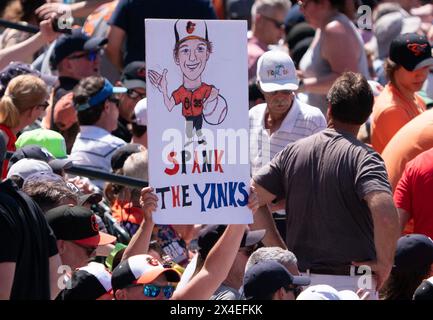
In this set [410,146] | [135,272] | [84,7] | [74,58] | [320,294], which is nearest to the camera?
[320,294]

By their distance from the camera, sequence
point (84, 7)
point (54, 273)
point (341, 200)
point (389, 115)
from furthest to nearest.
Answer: point (84, 7) < point (389, 115) < point (341, 200) < point (54, 273)

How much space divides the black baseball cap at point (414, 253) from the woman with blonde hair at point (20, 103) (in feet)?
8.30

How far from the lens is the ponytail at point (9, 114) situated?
828 centimetres

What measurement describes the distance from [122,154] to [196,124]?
259 centimetres

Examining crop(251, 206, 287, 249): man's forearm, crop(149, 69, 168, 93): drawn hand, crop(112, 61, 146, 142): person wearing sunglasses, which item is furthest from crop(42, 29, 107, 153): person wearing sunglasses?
crop(149, 69, 168, 93): drawn hand

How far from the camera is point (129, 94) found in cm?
1012

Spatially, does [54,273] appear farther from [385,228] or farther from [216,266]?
[385,228]

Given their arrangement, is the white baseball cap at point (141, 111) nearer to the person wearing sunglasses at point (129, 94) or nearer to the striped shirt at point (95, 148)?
the striped shirt at point (95, 148)

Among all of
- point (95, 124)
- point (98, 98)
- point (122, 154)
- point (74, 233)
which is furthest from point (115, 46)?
point (74, 233)

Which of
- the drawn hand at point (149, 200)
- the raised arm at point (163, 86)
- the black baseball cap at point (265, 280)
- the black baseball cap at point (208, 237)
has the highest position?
the raised arm at point (163, 86)

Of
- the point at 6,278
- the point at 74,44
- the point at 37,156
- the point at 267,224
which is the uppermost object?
the point at 74,44

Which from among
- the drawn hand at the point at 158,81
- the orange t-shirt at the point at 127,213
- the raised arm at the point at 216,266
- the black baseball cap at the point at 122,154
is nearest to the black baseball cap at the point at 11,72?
the black baseball cap at the point at 122,154

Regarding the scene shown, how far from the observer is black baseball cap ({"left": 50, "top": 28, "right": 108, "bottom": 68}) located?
33.3 ft

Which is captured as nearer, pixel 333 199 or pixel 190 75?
pixel 190 75
